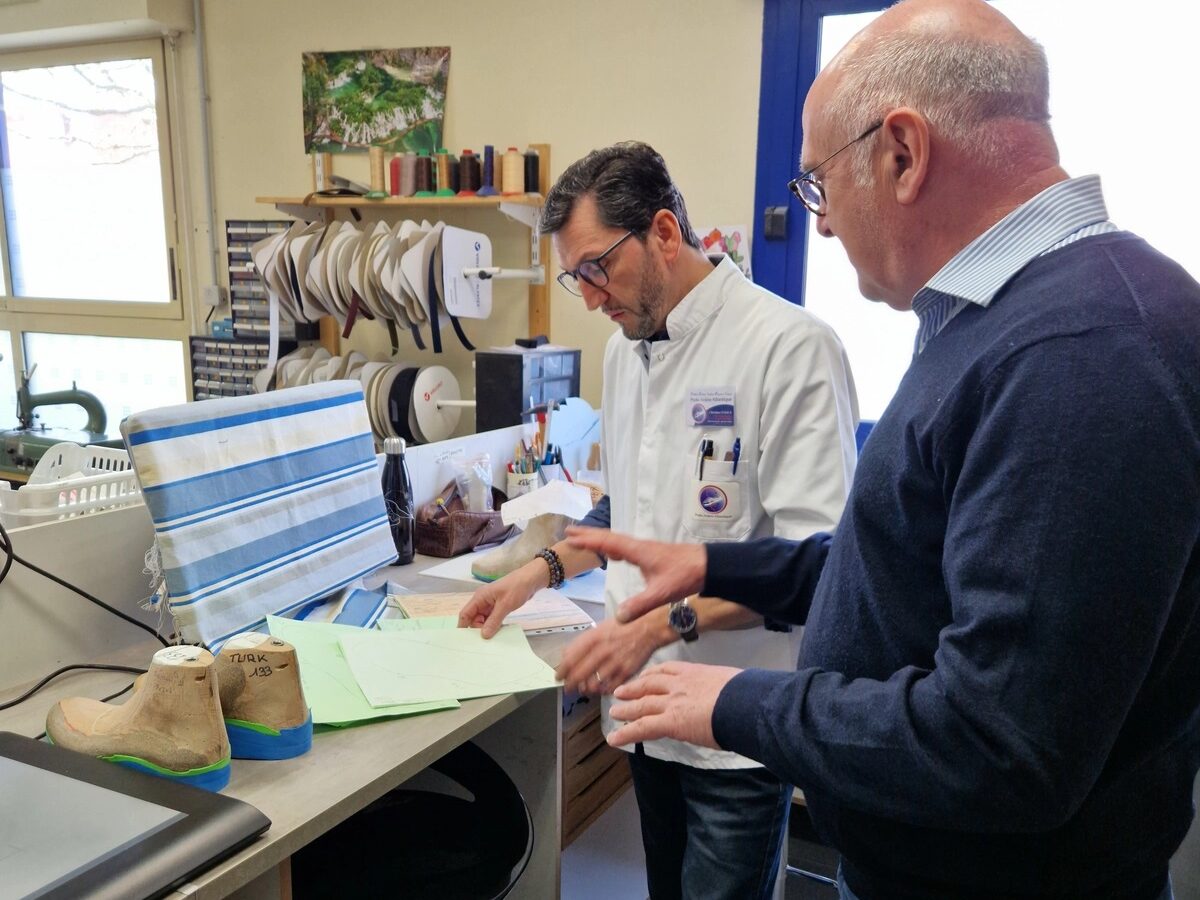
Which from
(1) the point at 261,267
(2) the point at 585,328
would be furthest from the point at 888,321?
(1) the point at 261,267

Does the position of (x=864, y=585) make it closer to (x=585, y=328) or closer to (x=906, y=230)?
(x=906, y=230)

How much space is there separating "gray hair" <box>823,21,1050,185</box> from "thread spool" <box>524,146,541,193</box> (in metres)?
2.23

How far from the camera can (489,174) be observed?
286cm

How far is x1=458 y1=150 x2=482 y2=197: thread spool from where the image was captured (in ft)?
9.44

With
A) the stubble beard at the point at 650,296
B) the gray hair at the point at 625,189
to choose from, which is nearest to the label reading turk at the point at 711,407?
the stubble beard at the point at 650,296

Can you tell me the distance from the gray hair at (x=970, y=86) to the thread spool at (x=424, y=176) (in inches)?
95.3

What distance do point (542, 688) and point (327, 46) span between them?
111 inches

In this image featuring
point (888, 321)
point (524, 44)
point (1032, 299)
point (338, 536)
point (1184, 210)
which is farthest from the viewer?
point (524, 44)

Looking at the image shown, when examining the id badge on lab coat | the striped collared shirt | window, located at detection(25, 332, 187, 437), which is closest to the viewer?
the striped collared shirt

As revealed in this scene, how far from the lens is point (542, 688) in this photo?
4.06ft

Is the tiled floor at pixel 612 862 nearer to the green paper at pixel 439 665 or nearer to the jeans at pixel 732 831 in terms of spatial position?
the jeans at pixel 732 831

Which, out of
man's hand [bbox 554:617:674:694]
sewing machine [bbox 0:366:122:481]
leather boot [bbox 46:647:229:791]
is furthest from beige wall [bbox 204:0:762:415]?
leather boot [bbox 46:647:229:791]

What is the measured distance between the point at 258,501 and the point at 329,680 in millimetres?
351

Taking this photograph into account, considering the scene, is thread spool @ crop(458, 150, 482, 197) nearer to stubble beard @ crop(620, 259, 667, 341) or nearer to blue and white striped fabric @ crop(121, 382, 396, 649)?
blue and white striped fabric @ crop(121, 382, 396, 649)
